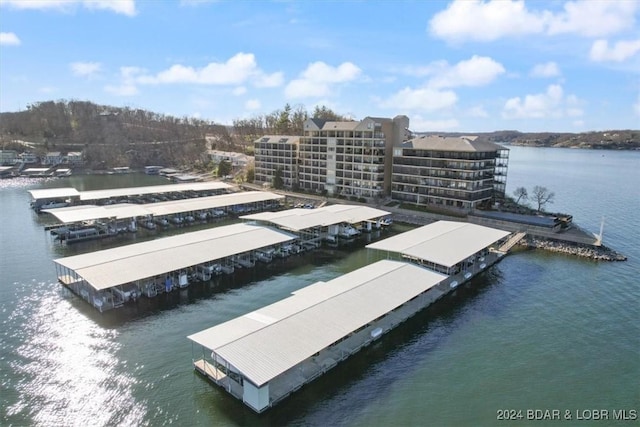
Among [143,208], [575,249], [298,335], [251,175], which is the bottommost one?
[575,249]

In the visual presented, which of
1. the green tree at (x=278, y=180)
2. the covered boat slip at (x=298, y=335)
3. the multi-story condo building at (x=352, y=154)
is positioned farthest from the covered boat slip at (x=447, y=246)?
the green tree at (x=278, y=180)

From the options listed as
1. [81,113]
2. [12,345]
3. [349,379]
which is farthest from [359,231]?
[81,113]

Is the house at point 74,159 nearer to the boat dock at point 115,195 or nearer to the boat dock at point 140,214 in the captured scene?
the boat dock at point 115,195

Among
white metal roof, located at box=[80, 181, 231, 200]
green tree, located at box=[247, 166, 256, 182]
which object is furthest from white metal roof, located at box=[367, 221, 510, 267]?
green tree, located at box=[247, 166, 256, 182]

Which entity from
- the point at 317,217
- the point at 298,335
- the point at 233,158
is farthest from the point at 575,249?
the point at 233,158

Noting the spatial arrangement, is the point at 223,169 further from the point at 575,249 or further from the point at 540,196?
the point at 575,249
